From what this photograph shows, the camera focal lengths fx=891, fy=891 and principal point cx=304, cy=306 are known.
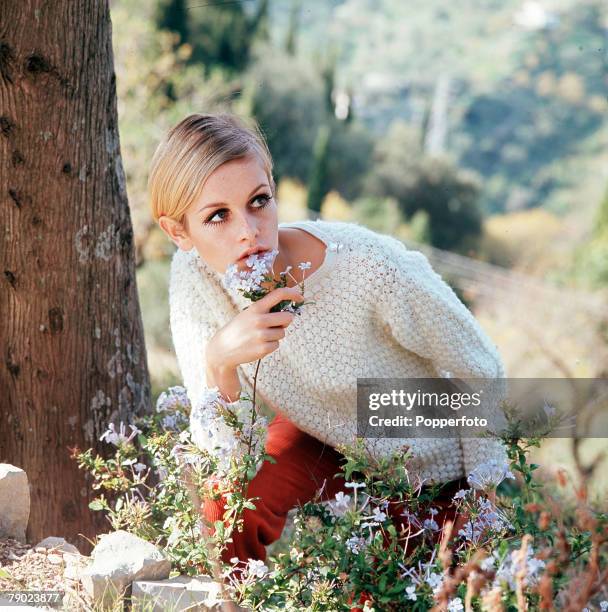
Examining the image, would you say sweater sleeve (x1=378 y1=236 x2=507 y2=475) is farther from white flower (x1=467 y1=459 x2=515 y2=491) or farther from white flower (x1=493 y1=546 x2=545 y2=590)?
white flower (x1=493 y1=546 x2=545 y2=590)

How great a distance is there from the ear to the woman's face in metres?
0.08

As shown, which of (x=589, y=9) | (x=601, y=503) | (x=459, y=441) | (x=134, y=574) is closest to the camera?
(x=134, y=574)

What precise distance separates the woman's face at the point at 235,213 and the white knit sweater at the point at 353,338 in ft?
0.81

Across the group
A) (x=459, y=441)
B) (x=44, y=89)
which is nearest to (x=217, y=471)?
(x=459, y=441)

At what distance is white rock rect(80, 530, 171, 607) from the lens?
1.95 m

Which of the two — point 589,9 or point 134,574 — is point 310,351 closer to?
point 134,574

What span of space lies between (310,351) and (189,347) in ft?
1.07

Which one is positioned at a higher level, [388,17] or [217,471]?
[388,17]

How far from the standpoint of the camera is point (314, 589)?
1.82 metres

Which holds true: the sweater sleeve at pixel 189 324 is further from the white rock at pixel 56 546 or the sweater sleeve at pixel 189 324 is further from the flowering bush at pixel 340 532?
the white rock at pixel 56 546

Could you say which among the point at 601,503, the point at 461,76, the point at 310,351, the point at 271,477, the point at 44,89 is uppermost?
the point at 461,76

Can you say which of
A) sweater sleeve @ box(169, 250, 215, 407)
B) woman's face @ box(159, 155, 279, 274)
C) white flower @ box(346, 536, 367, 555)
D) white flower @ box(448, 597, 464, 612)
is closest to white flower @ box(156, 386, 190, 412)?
sweater sleeve @ box(169, 250, 215, 407)

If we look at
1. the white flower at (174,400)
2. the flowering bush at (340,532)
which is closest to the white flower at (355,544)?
the flowering bush at (340,532)

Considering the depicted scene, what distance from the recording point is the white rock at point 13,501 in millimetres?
2270
